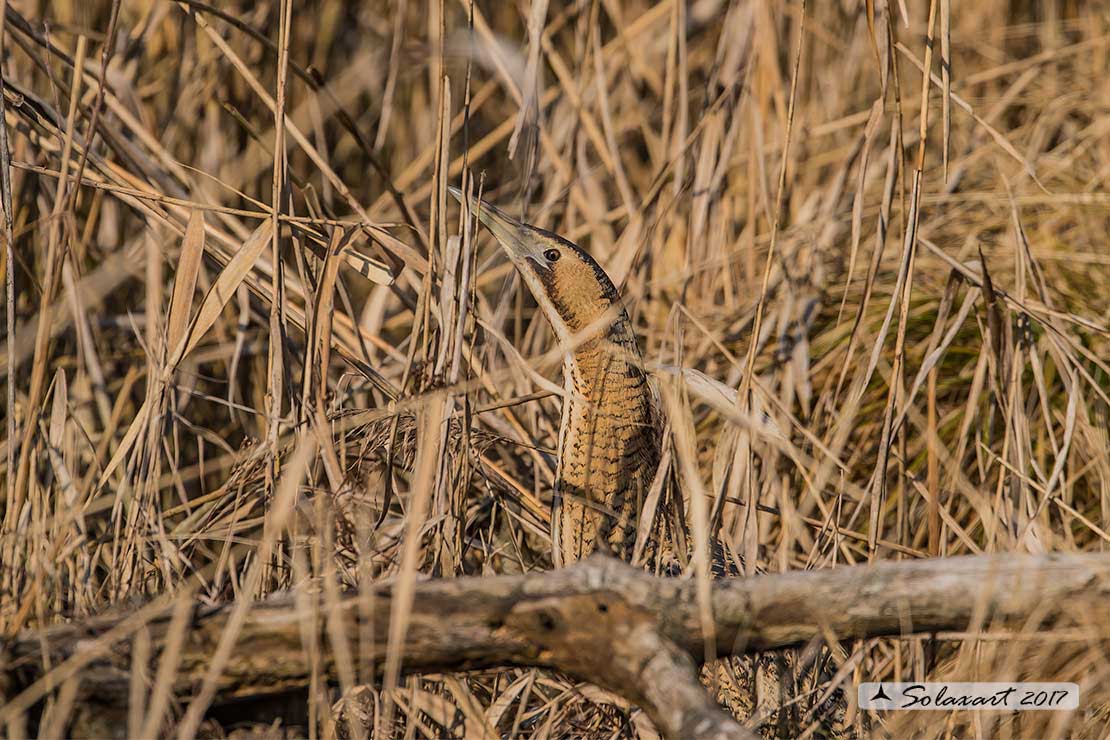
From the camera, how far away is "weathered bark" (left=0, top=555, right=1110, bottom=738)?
1386 millimetres

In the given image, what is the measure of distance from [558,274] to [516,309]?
70 cm

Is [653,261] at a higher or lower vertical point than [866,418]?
higher

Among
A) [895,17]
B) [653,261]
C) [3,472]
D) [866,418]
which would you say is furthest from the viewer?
[895,17]

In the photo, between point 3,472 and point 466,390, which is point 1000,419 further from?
point 3,472

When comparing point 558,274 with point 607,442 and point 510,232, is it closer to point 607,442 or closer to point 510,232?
point 510,232

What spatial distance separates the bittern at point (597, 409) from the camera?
2203 millimetres

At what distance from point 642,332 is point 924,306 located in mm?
708

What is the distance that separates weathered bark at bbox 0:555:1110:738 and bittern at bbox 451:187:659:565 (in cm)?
75

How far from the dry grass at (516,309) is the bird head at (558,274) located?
0.15m

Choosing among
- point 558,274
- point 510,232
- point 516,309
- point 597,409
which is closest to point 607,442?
point 597,409

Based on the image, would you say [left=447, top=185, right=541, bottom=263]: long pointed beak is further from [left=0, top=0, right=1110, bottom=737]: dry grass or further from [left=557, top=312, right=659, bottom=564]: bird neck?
[left=557, top=312, right=659, bottom=564]: bird neck

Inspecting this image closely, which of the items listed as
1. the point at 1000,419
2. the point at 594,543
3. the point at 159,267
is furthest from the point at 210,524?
the point at 1000,419

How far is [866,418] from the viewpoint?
2895mm

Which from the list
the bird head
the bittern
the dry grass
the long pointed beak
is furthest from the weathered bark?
the long pointed beak
